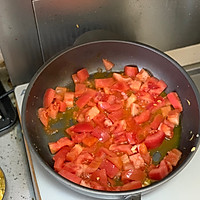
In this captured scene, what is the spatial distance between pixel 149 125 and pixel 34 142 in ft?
1.16

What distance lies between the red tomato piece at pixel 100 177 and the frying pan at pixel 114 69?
13 centimetres

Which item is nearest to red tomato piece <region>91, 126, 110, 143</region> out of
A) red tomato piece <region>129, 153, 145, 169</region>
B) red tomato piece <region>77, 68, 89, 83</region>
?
red tomato piece <region>129, 153, 145, 169</region>

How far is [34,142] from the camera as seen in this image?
108cm

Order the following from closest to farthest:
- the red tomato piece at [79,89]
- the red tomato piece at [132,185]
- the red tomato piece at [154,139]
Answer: the red tomato piece at [132,185] < the red tomato piece at [154,139] < the red tomato piece at [79,89]

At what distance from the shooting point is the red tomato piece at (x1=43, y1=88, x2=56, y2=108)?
46.8 inches

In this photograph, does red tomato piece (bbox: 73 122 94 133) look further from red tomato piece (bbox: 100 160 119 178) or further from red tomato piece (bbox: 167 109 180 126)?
red tomato piece (bbox: 167 109 180 126)

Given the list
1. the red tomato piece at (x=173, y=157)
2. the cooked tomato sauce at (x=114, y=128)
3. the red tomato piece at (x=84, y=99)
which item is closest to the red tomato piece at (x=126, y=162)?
the cooked tomato sauce at (x=114, y=128)

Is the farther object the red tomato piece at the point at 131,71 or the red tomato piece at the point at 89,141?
the red tomato piece at the point at 131,71

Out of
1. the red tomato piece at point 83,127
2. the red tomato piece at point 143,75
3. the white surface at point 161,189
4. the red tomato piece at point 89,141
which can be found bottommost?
the white surface at point 161,189

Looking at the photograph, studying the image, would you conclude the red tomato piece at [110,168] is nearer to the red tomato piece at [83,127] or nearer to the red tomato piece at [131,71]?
the red tomato piece at [83,127]

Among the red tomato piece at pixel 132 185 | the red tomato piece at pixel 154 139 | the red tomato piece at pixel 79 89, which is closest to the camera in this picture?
the red tomato piece at pixel 132 185

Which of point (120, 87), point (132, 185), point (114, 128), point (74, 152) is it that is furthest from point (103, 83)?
point (132, 185)

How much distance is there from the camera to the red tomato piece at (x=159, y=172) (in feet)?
3.37

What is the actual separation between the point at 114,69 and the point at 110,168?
0.39 metres
